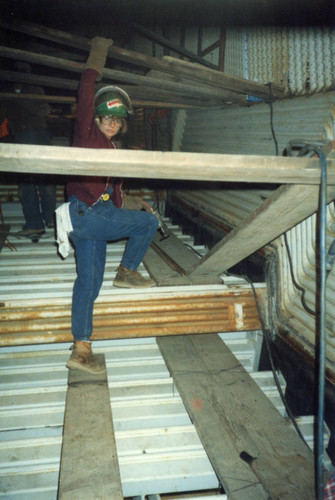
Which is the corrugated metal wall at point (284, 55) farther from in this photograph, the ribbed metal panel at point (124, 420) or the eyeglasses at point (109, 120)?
the ribbed metal panel at point (124, 420)

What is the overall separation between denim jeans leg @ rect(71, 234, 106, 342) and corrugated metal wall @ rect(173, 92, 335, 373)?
6.38 ft

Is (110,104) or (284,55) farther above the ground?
(284,55)

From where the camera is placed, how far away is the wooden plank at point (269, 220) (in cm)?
210

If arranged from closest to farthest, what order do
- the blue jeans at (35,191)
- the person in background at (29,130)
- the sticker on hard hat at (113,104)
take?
the sticker on hard hat at (113,104), the person in background at (29,130), the blue jeans at (35,191)

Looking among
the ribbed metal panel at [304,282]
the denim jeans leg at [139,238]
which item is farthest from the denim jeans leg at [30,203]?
the ribbed metal panel at [304,282]

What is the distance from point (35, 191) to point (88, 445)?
4.10 metres

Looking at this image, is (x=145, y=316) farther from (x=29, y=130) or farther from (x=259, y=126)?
(x=29, y=130)

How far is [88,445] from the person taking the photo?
7.30ft

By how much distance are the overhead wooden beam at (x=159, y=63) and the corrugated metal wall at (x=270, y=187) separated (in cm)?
36

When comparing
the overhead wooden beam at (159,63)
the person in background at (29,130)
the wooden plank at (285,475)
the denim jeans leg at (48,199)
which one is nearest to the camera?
the wooden plank at (285,475)

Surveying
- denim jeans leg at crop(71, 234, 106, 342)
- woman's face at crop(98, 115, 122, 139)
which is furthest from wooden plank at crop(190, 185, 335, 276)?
woman's face at crop(98, 115, 122, 139)

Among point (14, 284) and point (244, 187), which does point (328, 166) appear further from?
point (14, 284)

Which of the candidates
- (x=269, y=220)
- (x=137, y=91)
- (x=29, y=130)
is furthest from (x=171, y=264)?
(x=29, y=130)

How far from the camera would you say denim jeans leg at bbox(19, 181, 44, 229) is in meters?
5.08
